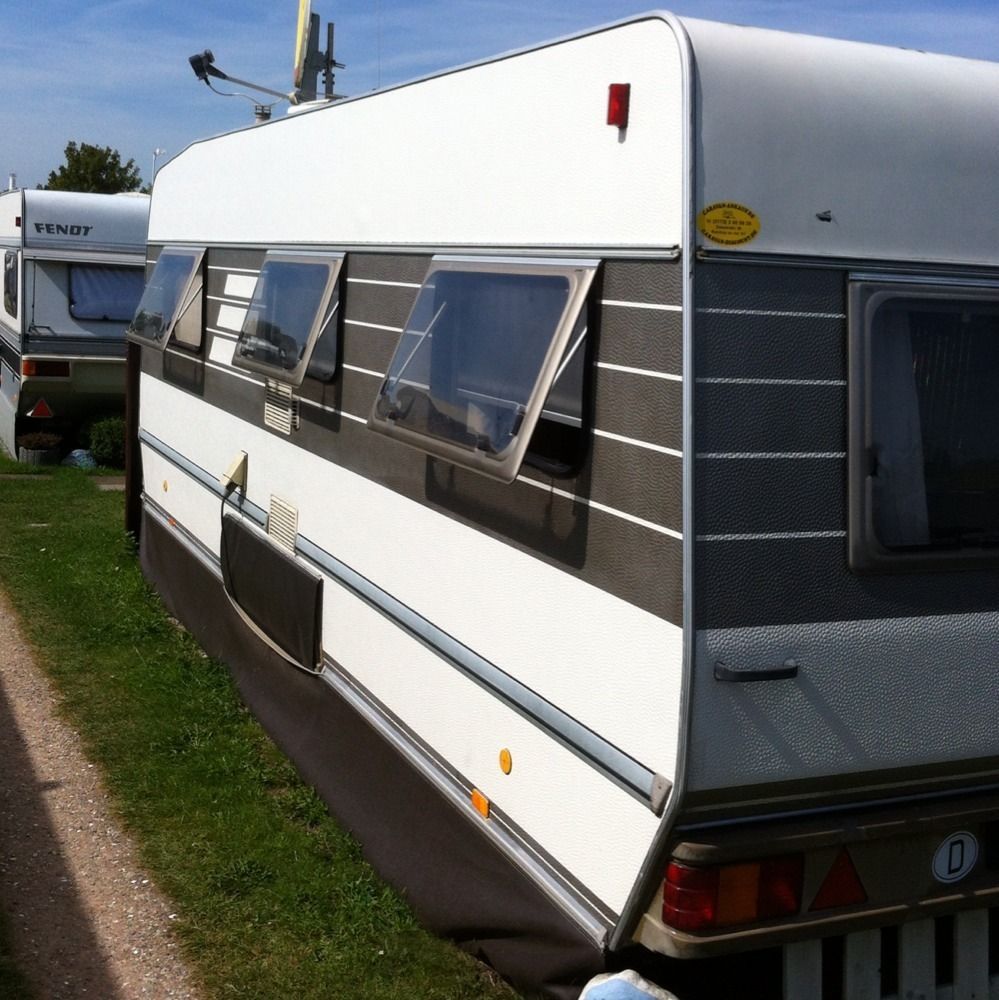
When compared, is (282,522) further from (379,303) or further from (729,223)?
(729,223)

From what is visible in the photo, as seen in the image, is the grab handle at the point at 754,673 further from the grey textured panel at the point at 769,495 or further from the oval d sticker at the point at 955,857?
the oval d sticker at the point at 955,857

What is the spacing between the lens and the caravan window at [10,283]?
11.9 m

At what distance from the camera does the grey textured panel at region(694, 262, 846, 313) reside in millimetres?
2643

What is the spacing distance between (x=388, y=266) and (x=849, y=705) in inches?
79.7

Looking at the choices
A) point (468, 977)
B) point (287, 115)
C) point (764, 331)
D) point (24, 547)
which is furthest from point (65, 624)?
point (764, 331)

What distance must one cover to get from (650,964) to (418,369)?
1.59 metres

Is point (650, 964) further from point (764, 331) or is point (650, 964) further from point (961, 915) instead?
point (764, 331)

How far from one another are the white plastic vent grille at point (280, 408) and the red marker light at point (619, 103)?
2126 millimetres

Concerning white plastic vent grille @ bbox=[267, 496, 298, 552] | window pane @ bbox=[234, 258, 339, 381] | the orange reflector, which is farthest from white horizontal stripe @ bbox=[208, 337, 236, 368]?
the orange reflector

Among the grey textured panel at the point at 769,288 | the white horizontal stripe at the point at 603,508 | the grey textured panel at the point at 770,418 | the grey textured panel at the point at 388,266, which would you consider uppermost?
the grey textured panel at the point at 388,266

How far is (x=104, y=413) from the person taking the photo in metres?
12.2

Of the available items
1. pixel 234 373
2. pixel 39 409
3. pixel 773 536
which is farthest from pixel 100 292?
pixel 773 536

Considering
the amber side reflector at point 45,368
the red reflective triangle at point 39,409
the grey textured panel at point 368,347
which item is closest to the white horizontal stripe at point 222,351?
the grey textured panel at point 368,347

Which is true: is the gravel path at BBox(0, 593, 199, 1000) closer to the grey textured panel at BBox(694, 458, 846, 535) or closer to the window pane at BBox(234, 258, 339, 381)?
the window pane at BBox(234, 258, 339, 381)
